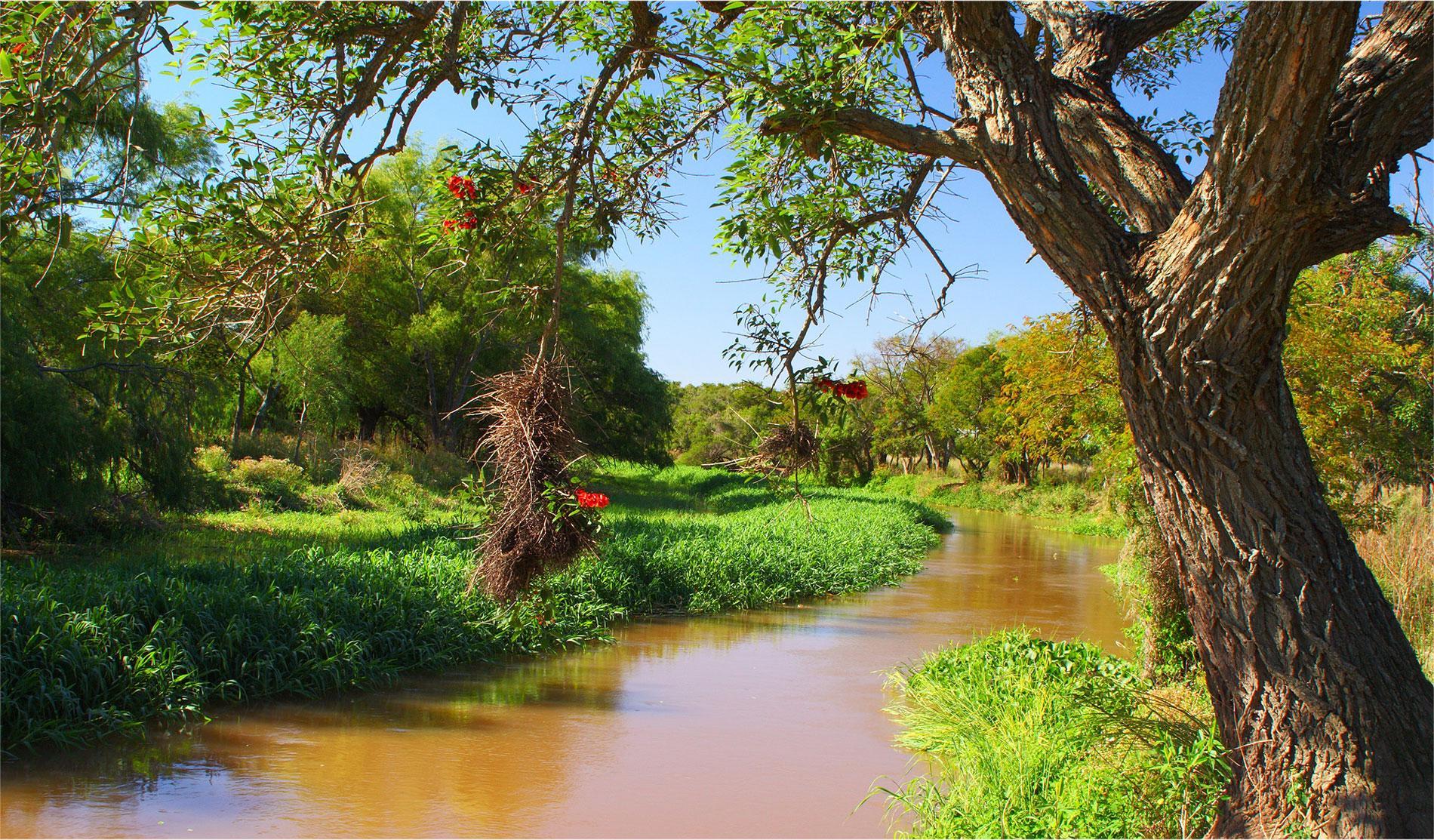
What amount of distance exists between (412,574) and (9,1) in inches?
260

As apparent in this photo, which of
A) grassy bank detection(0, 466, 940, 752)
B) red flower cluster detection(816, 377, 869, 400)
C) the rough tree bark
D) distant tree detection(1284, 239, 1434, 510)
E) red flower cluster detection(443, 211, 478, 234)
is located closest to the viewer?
the rough tree bark

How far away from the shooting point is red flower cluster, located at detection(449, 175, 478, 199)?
4.25 metres

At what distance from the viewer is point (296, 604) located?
7656 millimetres

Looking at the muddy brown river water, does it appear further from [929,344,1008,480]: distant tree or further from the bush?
[929,344,1008,480]: distant tree

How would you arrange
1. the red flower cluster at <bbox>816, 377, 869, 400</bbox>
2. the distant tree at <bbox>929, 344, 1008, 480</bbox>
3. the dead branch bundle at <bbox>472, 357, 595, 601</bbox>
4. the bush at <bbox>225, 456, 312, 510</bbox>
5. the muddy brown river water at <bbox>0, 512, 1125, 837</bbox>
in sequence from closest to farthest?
1. the dead branch bundle at <bbox>472, 357, 595, 601</bbox>
2. the red flower cluster at <bbox>816, 377, 869, 400</bbox>
3. the muddy brown river water at <bbox>0, 512, 1125, 837</bbox>
4. the bush at <bbox>225, 456, 312, 510</bbox>
5. the distant tree at <bbox>929, 344, 1008, 480</bbox>

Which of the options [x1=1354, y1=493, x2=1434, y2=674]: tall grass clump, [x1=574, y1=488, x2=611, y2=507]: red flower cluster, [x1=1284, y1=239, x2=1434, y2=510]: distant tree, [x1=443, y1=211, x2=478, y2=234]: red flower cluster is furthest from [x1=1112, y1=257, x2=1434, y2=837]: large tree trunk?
[x1=1354, y1=493, x2=1434, y2=674]: tall grass clump

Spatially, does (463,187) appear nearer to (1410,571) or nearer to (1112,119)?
(1112,119)

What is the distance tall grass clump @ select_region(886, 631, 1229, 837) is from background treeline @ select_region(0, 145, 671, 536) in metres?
2.62

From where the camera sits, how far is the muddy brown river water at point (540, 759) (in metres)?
5.22

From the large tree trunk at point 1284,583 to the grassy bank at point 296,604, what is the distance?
1877mm

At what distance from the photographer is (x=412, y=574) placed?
9.10 m

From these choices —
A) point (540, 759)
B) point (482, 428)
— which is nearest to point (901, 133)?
point (482, 428)

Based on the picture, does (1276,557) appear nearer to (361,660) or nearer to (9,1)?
(9,1)

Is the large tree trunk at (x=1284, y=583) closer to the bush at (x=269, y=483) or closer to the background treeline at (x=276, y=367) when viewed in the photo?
the background treeline at (x=276, y=367)
